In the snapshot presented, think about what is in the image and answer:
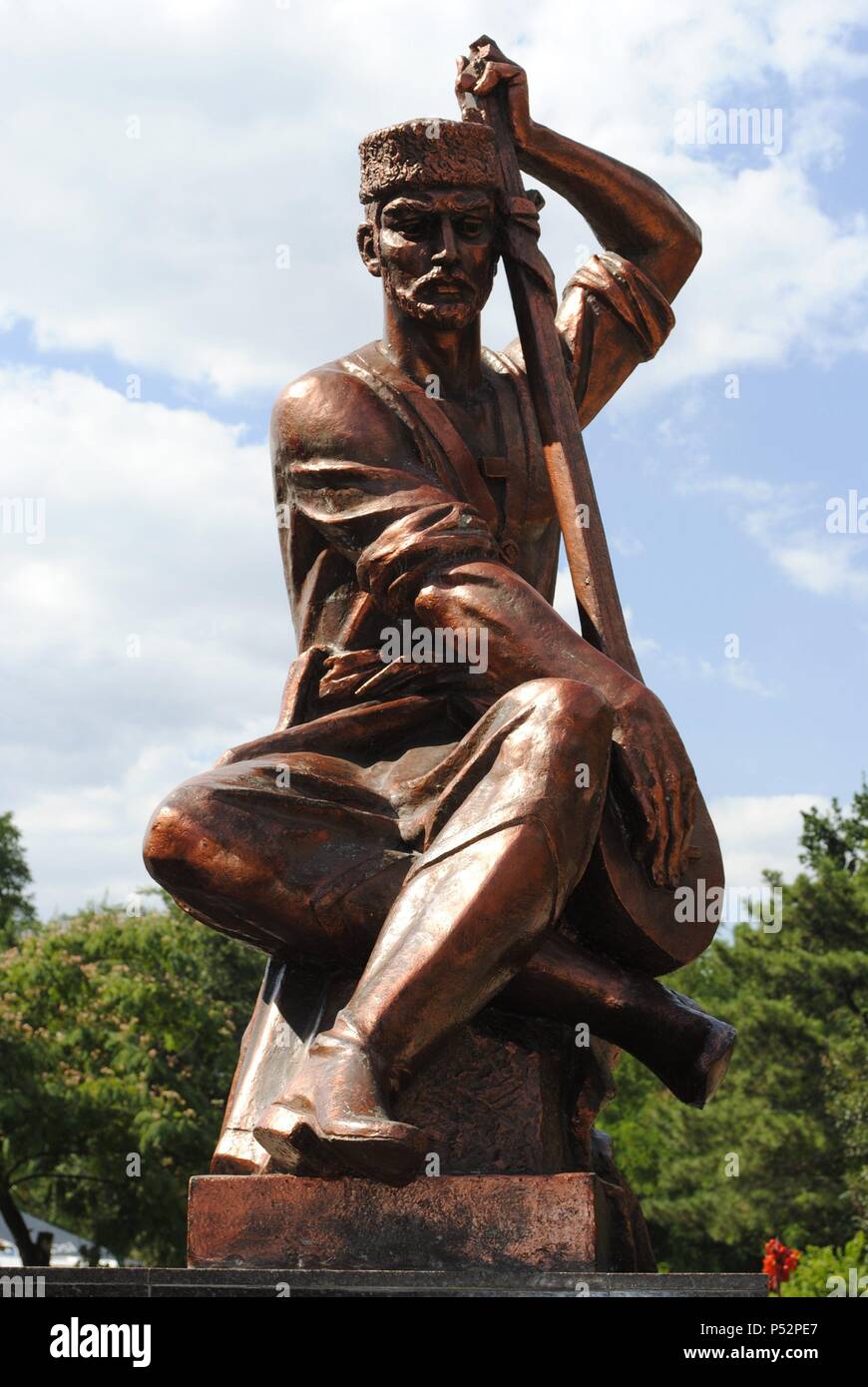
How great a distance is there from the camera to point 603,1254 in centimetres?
414

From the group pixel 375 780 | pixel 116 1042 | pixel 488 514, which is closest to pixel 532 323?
pixel 488 514

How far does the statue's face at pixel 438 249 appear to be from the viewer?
501cm

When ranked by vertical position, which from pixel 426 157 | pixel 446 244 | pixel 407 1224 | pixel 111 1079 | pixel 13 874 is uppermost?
pixel 13 874

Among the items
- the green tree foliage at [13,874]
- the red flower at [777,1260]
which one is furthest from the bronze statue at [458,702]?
the green tree foliage at [13,874]

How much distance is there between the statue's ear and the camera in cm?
523

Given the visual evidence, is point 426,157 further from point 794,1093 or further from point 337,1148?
point 794,1093

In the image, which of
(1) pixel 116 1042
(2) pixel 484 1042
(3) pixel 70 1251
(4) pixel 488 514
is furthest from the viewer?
(3) pixel 70 1251

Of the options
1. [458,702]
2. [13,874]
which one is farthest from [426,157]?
[13,874]

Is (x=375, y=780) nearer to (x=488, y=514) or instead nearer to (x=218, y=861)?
(x=218, y=861)

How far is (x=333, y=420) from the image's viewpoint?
4.98m

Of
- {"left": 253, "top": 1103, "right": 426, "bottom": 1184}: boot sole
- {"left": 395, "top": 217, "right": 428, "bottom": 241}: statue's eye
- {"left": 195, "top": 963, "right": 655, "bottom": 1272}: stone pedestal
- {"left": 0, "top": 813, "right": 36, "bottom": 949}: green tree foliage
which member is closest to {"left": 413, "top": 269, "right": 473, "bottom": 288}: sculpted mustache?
{"left": 395, "top": 217, "right": 428, "bottom": 241}: statue's eye

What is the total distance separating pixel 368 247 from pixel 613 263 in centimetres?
85
